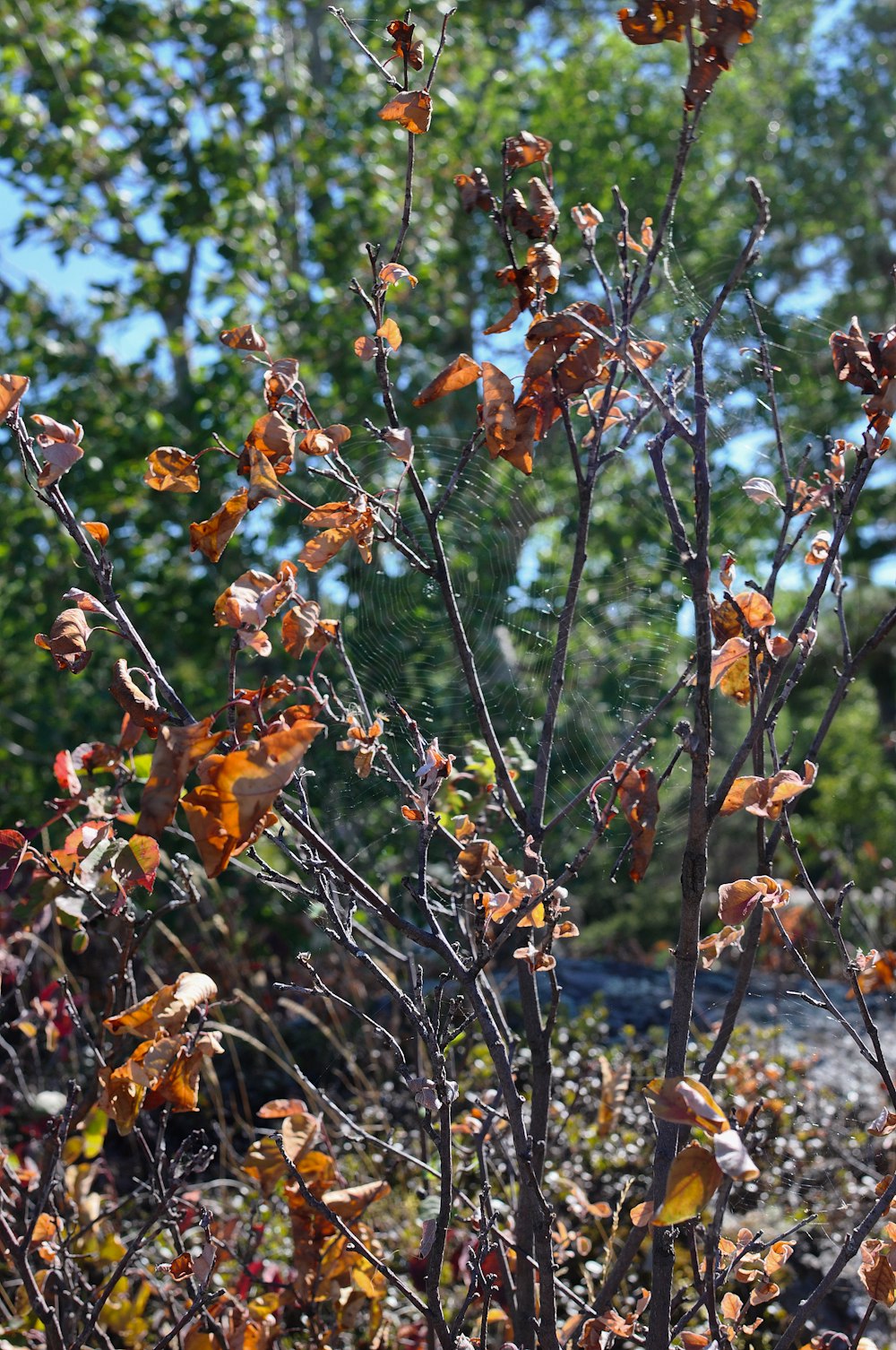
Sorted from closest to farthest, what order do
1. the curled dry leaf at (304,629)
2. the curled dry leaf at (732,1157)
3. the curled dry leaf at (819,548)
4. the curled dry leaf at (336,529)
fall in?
the curled dry leaf at (732,1157) → the curled dry leaf at (304,629) → the curled dry leaf at (336,529) → the curled dry leaf at (819,548)

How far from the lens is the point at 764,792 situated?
43.8 inches

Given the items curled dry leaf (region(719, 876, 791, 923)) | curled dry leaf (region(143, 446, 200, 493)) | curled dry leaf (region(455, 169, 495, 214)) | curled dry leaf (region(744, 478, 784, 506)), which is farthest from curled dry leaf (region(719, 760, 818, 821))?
curled dry leaf (region(455, 169, 495, 214))

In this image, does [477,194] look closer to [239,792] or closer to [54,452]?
[54,452]

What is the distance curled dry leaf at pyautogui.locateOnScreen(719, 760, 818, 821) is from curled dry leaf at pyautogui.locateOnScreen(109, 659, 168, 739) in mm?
606

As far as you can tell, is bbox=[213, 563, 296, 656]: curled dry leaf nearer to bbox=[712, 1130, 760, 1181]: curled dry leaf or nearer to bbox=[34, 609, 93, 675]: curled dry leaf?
bbox=[34, 609, 93, 675]: curled dry leaf

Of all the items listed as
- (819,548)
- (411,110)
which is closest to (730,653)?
(819,548)

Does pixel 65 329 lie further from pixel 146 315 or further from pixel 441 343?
pixel 441 343

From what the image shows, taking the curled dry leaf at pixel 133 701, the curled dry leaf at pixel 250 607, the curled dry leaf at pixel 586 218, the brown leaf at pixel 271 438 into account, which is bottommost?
the curled dry leaf at pixel 133 701

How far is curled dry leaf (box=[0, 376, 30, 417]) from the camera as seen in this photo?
3.41 ft

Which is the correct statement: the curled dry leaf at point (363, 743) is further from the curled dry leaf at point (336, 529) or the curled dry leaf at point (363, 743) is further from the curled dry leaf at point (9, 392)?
the curled dry leaf at point (9, 392)

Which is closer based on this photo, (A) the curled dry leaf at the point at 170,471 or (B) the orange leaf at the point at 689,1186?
(B) the orange leaf at the point at 689,1186

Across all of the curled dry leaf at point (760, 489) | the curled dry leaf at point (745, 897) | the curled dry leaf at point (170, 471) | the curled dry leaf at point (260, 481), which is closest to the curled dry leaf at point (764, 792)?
the curled dry leaf at point (745, 897)

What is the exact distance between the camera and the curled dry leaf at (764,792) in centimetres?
110

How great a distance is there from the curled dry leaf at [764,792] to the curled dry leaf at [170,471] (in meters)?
0.68
